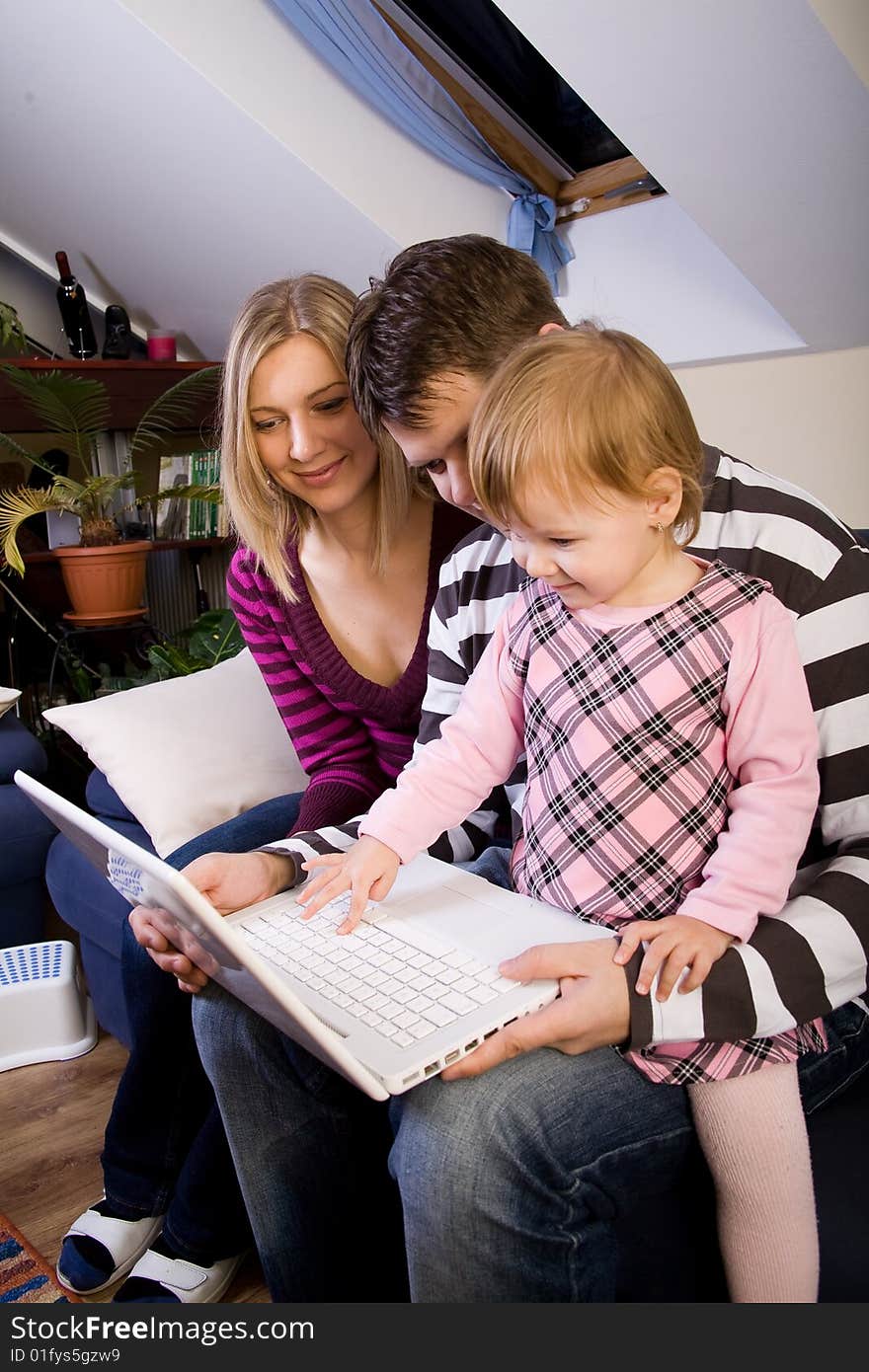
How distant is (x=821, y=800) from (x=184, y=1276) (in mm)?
935

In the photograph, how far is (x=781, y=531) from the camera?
3.67 ft

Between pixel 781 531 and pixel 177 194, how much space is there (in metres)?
2.42

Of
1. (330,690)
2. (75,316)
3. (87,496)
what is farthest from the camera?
(75,316)

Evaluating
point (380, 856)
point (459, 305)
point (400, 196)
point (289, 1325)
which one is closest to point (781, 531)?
point (459, 305)

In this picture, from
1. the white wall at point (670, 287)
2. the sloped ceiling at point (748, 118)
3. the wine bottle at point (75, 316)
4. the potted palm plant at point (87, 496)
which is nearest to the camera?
the sloped ceiling at point (748, 118)

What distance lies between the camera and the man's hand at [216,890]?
119 cm

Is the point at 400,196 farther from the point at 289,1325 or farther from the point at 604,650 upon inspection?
the point at 289,1325

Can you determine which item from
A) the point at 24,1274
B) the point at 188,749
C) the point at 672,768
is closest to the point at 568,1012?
the point at 672,768

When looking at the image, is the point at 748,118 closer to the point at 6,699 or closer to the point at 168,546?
the point at 6,699

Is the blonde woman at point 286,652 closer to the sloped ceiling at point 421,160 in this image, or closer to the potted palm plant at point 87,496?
the sloped ceiling at point 421,160

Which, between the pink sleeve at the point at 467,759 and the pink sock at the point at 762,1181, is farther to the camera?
the pink sleeve at the point at 467,759

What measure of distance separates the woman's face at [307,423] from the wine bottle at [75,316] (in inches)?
92.7

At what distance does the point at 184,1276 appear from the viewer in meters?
1.36

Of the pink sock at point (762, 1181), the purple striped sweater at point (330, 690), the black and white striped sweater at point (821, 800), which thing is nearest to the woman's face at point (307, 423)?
the purple striped sweater at point (330, 690)
